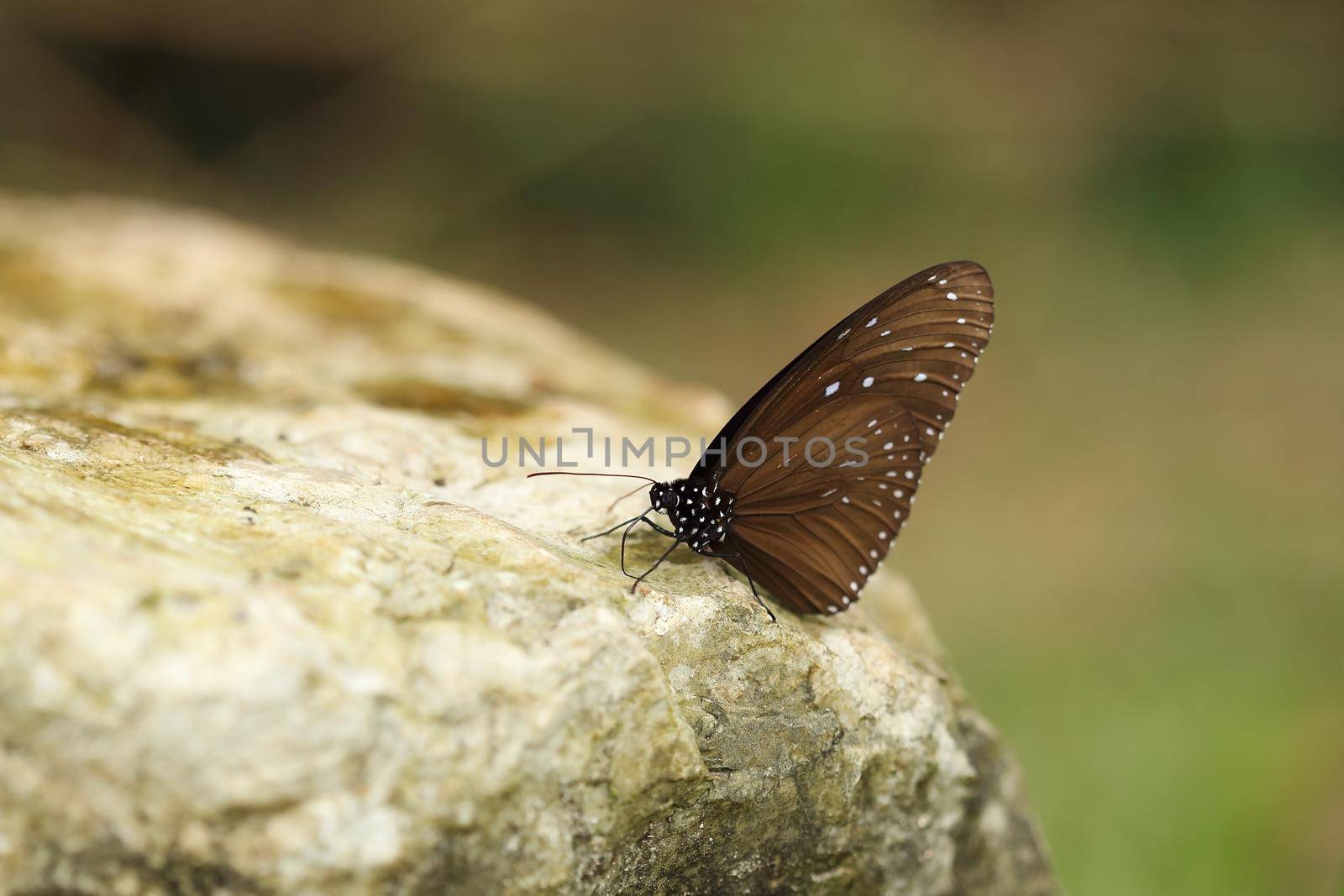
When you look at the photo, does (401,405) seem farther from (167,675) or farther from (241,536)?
(167,675)

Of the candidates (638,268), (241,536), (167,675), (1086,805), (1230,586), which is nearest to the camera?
(167,675)

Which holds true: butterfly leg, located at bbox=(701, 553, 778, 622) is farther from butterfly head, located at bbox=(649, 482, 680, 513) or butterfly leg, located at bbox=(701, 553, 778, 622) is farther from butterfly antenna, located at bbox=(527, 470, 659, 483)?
butterfly antenna, located at bbox=(527, 470, 659, 483)

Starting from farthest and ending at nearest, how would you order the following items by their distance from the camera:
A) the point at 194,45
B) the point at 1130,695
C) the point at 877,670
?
the point at 194,45 < the point at 1130,695 < the point at 877,670

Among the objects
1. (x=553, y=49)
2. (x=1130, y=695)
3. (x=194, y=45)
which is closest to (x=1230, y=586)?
(x=1130, y=695)

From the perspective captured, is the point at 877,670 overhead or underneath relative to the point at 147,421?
underneath

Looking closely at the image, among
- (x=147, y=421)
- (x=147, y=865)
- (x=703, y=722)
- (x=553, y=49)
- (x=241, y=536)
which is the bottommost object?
(x=147, y=865)

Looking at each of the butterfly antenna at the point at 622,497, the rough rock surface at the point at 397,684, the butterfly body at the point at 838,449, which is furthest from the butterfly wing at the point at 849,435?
the butterfly antenna at the point at 622,497
